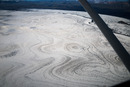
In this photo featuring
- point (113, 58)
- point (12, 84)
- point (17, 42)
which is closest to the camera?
point (12, 84)

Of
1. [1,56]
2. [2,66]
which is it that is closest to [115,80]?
[2,66]

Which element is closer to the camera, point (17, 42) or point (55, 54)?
point (55, 54)

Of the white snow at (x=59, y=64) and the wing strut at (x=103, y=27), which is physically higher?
the wing strut at (x=103, y=27)

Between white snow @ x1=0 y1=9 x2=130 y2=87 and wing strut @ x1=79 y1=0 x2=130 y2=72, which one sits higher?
wing strut @ x1=79 y1=0 x2=130 y2=72

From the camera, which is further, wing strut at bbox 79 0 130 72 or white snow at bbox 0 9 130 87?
white snow at bbox 0 9 130 87

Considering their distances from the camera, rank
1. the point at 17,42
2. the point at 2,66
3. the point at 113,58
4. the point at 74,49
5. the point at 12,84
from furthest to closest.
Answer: the point at 17,42
the point at 74,49
the point at 113,58
the point at 2,66
the point at 12,84

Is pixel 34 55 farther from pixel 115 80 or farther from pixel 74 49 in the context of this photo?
pixel 115 80

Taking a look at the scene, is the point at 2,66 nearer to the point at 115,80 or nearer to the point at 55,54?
the point at 55,54

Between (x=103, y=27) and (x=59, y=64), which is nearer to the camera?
(x=103, y=27)

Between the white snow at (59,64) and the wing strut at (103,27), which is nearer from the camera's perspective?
the wing strut at (103,27)

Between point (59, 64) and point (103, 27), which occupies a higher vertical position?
point (103, 27)

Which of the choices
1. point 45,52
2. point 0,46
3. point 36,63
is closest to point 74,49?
point 45,52
